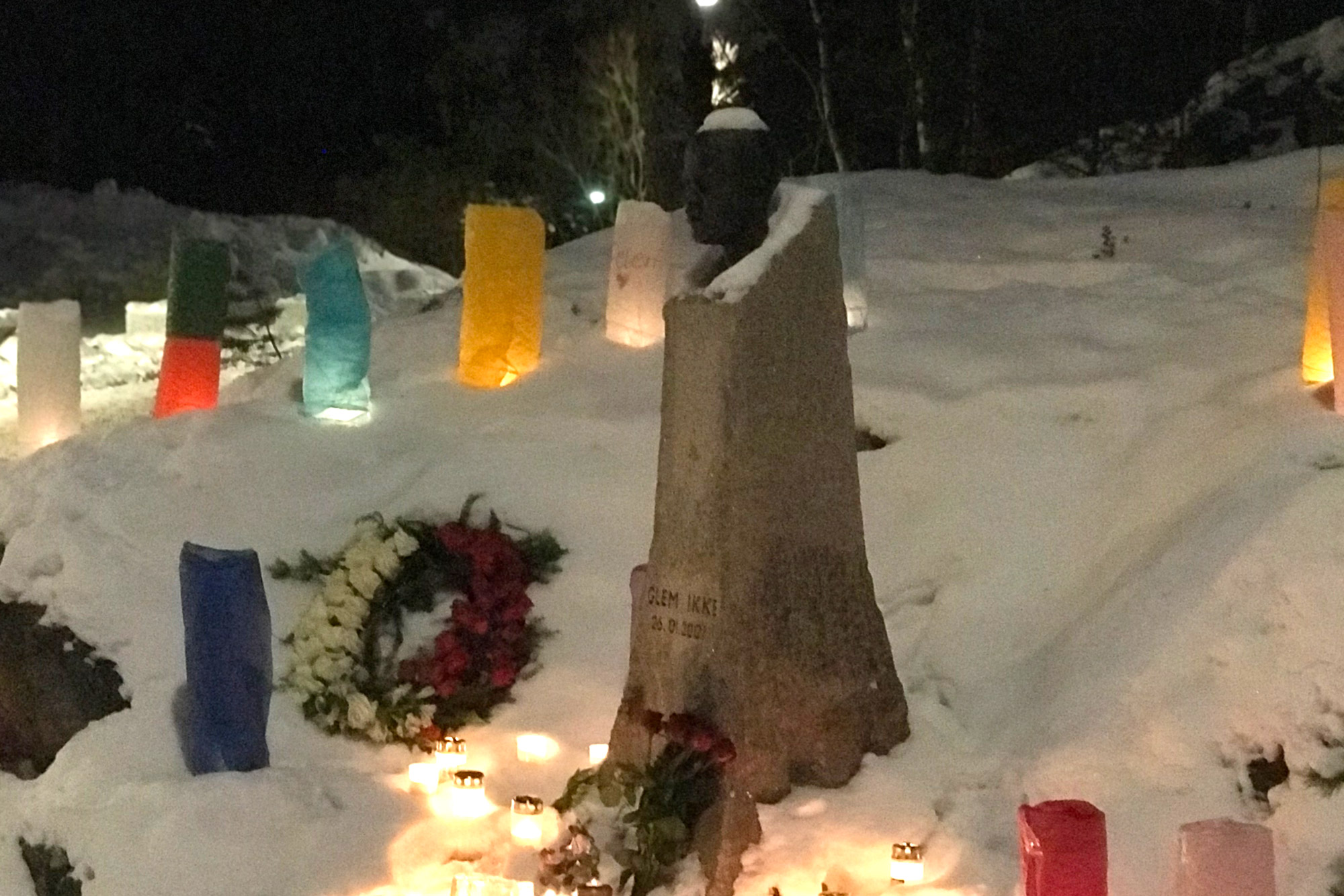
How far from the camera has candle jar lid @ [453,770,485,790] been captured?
453 centimetres

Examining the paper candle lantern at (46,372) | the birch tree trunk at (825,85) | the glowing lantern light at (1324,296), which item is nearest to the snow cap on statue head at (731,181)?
the glowing lantern light at (1324,296)

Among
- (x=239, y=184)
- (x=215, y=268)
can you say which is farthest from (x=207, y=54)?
(x=215, y=268)

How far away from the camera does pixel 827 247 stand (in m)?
4.45

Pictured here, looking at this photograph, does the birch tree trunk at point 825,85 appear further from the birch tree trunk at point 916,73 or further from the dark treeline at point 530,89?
the birch tree trunk at point 916,73

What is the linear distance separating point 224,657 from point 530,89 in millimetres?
11498

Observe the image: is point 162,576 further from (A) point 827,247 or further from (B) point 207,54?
(B) point 207,54

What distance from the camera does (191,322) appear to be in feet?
23.7

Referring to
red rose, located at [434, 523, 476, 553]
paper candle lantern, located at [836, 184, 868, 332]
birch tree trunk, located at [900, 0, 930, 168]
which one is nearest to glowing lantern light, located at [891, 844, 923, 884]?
red rose, located at [434, 523, 476, 553]

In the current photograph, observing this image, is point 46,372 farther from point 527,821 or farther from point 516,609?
point 527,821

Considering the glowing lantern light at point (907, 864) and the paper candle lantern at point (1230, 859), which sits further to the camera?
the glowing lantern light at point (907, 864)

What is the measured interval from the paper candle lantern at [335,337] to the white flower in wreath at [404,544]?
4.71 ft

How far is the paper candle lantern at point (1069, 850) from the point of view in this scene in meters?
3.60

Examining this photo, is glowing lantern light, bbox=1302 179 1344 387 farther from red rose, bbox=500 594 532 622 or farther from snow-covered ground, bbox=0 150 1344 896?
red rose, bbox=500 594 532 622

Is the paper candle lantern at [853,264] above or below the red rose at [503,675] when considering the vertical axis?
above
